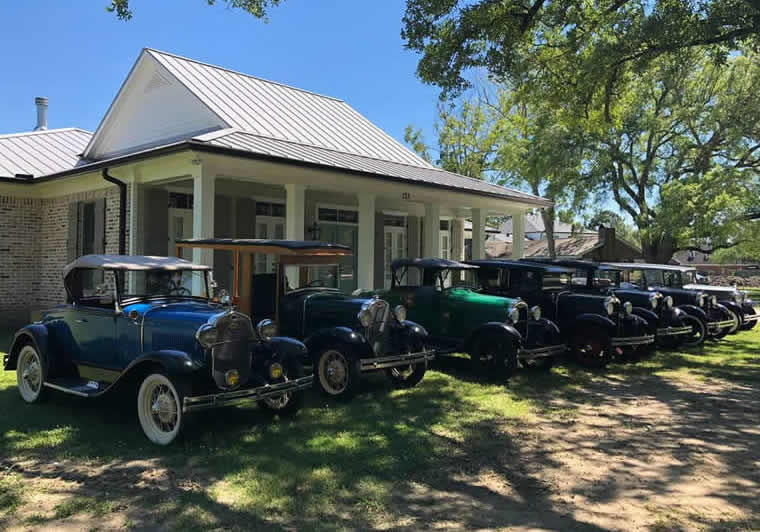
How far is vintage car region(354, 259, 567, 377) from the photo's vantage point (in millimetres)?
7945

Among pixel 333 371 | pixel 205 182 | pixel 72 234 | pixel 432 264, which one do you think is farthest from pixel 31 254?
pixel 333 371

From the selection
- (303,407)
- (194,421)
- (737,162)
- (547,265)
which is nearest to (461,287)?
(547,265)

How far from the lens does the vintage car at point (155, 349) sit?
5191 mm

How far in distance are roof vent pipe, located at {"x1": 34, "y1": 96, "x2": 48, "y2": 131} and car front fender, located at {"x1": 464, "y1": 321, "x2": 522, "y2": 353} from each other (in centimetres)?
1835

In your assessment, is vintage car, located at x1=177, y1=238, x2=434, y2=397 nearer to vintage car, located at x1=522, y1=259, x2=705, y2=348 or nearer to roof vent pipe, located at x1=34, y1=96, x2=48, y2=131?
vintage car, located at x1=522, y1=259, x2=705, y2=348

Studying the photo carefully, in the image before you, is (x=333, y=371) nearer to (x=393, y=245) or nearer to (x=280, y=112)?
(x=280, y=112)

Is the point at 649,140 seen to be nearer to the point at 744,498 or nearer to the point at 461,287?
the point at 461,287

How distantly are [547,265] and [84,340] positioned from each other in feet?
22.6

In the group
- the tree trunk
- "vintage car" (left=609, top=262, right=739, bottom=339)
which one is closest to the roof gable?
"vintage car" (left=609, top=262, right=739, bottom=339)

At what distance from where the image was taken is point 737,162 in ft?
80.3

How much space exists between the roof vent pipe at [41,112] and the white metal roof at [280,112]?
8.76m

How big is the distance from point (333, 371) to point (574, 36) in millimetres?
8631

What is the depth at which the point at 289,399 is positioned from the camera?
5984 mm

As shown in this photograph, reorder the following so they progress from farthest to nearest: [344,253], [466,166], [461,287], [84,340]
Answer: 1. [466,166]
2. [461,287]
3. [344,253]
4. [84,340]
